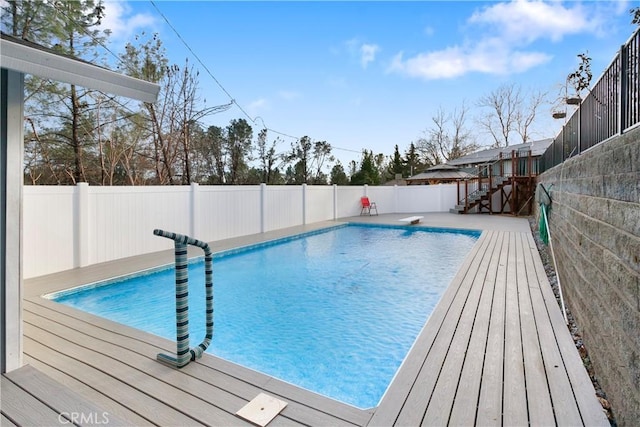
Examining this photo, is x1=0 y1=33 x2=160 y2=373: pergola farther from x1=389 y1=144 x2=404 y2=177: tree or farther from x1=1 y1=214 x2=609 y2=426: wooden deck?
x1=389 y1=144 x2=404 y2=177: tree

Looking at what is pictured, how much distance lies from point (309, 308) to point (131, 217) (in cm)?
379

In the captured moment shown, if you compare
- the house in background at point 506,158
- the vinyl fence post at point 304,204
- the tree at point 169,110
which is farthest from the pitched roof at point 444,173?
the tree at point 169,110

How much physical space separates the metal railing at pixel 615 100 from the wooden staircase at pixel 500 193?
10.1m

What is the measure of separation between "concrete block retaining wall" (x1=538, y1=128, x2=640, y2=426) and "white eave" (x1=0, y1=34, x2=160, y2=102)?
113 inches

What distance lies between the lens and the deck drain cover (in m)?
1.68

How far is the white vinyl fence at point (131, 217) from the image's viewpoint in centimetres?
469

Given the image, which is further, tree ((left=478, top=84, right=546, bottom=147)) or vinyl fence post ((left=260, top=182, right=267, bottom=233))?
tree ((left=478, top=84, right=546, bottom=147))

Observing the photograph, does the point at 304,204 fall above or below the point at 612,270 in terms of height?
above

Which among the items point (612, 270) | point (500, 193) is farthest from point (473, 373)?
point (500, 193)

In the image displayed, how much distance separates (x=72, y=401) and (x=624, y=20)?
350 inches

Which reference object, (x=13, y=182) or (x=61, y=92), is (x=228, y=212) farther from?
(x=13, y=182)

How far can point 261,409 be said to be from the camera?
1.76 meters

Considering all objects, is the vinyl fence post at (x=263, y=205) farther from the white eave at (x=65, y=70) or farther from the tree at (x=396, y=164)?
the tree at (x=396, y=164)

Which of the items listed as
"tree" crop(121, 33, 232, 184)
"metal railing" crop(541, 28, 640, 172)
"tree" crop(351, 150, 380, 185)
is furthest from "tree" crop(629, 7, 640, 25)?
"tree" crop(351, 150, 380, 185)
